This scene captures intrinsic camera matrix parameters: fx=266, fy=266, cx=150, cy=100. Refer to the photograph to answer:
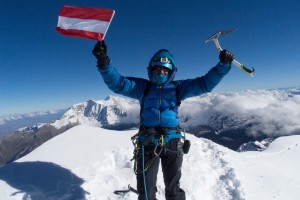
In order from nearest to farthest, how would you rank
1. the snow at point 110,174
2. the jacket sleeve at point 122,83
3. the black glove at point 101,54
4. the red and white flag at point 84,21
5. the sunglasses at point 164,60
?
1. the black glove at point 101,54
2. the jacket sleeve at point 122,83
3. the sunglasses at point 164,60
4. the red and white flag at point 84,21
5. the snow at point 110,174

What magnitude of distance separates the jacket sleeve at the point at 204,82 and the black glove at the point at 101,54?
1976 mm

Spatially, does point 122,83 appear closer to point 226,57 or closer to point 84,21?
point 84,21

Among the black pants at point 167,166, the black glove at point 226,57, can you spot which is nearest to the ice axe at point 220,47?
the black glove at point 226,57

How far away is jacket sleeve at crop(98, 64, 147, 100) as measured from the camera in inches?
245

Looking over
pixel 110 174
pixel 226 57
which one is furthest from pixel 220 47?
pixel 110 174

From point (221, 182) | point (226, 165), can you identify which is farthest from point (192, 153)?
point (221, 182)

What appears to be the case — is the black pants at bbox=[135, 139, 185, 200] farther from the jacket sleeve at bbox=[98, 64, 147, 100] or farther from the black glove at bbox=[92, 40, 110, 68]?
the black glove at bbox=[92, 40, 110, 68]

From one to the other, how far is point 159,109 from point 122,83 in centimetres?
110

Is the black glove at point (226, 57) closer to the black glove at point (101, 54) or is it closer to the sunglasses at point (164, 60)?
the sunglasses at point (164, 60)

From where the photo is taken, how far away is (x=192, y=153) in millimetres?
12430

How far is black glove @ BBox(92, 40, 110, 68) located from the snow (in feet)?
13.7

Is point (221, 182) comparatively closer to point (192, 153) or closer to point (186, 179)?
point (186, 179)

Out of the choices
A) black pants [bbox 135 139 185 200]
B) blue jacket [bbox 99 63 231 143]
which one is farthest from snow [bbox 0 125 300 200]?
blue jacket [bbox 99 63 231 143]

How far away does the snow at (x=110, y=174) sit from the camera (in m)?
8.17
